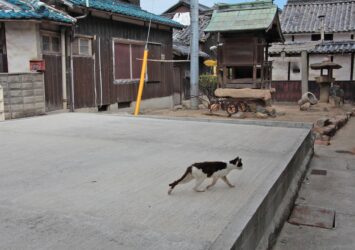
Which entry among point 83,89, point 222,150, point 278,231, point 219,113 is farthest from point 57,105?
point 278,231

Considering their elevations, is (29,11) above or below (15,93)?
above

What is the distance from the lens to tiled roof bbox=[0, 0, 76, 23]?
31.8ft

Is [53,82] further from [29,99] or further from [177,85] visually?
[177,85]

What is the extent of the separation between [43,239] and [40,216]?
0.45m

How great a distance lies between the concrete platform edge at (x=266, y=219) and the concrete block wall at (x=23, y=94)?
6733 millimetres

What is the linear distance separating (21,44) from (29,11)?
92 cm

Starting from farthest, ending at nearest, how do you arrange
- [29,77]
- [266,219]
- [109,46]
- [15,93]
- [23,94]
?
[109,46]
[29,77]
[23,94]
[15,93]
[266,219]

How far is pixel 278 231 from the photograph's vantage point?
4328 millimetres

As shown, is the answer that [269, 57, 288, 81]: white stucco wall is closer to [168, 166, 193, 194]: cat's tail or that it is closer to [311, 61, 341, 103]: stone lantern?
[311, 61, 341, 103]: stone lantern

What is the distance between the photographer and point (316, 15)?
24.8m

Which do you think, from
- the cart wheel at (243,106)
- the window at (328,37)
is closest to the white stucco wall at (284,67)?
the window at (328,37)

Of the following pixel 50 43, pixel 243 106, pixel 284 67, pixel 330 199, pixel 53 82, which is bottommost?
pixel 330 199

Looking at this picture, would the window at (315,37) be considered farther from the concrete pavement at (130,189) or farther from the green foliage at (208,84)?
the concrete pavement at (130,189)

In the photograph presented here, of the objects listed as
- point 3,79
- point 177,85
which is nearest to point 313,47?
point 177,85
